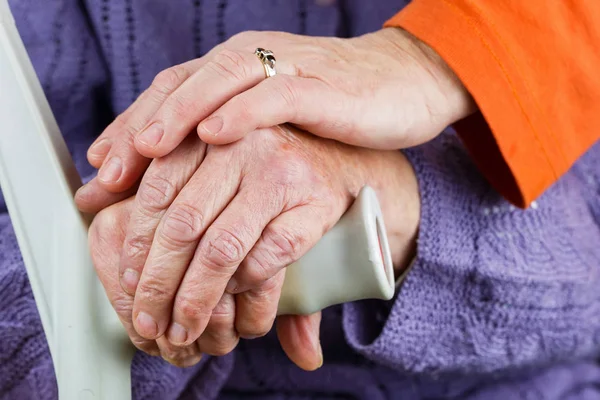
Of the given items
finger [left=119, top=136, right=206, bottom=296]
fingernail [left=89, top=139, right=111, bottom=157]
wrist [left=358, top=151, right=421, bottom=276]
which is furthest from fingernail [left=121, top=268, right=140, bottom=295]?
wrist [left=358, top=151, right=421, bottom=276]

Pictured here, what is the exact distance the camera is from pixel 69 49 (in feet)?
1.97

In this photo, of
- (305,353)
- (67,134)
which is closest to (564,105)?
(305,353)

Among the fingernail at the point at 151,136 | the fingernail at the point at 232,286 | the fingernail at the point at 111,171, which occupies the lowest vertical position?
the fingernail at the point at 232,286

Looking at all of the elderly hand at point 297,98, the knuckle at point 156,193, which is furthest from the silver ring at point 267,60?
the knuckle at point 156,193

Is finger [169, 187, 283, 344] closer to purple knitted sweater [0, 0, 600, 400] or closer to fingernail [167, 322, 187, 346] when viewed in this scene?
fingernail [167, 322, 187, 346]

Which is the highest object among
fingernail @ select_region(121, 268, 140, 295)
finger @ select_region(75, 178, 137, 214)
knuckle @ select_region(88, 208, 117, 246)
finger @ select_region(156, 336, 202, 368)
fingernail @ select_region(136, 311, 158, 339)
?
finger @ select_region(75, 178, 137, 214)

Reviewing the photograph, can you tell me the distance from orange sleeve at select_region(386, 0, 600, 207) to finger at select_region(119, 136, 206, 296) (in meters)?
0.25

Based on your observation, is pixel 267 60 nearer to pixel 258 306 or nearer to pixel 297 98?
pixel 297 98

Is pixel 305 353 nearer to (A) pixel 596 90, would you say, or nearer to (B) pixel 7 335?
(B) pixel 7 335

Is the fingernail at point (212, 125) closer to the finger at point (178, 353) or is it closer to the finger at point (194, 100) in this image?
the finger at point (194, 100)

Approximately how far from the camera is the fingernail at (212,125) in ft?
1.31

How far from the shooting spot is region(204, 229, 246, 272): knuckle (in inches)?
15.0

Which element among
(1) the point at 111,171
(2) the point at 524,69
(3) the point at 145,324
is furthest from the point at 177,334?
(2) the point at 524,69

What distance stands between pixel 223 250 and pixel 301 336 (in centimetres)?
16
